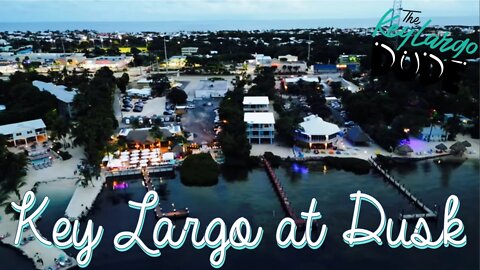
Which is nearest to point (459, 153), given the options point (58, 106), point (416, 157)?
point (416, 157)

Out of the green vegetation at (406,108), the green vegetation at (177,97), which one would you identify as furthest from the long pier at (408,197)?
the green vegetation at (177,97)

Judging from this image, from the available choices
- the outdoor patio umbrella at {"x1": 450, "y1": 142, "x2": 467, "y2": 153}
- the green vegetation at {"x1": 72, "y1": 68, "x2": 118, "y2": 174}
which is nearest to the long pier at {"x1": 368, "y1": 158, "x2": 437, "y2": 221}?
the outdoor patio umbrella at {"x1": 450, "y1": 142, "x2": 467, "y2": 153}

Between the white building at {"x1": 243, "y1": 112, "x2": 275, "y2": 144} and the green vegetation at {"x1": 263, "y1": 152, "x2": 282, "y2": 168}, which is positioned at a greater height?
the white building at {"x1": 243, "y1": 112, "x2": 275, "y2": 144}

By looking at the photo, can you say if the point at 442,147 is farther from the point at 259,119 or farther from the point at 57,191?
the point at 57,191

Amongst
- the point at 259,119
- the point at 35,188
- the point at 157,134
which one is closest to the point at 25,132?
the point at 35,188

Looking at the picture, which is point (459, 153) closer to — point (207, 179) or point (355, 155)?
point (355, 155)

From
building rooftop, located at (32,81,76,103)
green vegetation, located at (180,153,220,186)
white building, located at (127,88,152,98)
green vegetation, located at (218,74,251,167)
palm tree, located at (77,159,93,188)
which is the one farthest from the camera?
white building, located at (127,88,152,98)

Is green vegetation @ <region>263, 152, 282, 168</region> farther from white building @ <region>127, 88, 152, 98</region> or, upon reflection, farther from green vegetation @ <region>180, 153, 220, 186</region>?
white building @ <region>127, 88, 152, 98</region>
